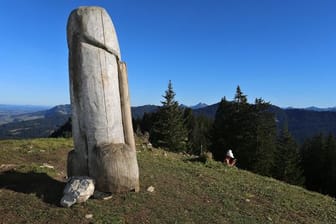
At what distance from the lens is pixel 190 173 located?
471 inches

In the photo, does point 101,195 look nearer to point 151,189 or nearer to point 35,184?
point 151,189

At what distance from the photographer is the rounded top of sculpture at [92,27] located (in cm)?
834

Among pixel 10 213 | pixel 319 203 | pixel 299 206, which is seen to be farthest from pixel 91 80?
pixel 319 203

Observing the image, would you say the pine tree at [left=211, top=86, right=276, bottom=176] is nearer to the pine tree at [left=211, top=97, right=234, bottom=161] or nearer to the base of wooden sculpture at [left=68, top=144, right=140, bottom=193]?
the pine tree at [left=211, top=97, right=234, bottom=161]

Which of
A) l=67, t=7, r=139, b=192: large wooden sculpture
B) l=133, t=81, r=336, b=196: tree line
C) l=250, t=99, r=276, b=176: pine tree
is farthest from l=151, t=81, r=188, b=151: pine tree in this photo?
l=67, t=7, r=139, b=192: large wooden sculpture

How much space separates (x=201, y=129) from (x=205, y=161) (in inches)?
2245

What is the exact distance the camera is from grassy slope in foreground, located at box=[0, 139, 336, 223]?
7121 mm

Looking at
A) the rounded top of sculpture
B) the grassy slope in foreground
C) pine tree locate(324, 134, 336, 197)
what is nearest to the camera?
the grassy slope in foreground

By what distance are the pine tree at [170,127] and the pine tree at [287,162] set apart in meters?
12.9

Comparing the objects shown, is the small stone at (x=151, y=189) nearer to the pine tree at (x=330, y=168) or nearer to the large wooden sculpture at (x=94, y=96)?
the large wooden sculpture at (x=94, y=96)

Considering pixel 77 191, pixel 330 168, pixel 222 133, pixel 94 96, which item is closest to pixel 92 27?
pixel 94 96

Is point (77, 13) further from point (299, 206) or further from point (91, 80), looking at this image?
point (299, 206)

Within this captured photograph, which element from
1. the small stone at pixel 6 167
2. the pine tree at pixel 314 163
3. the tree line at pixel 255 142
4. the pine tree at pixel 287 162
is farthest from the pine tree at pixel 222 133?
the small stone at pixel 6 167

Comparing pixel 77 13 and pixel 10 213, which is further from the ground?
pixel 77 13
